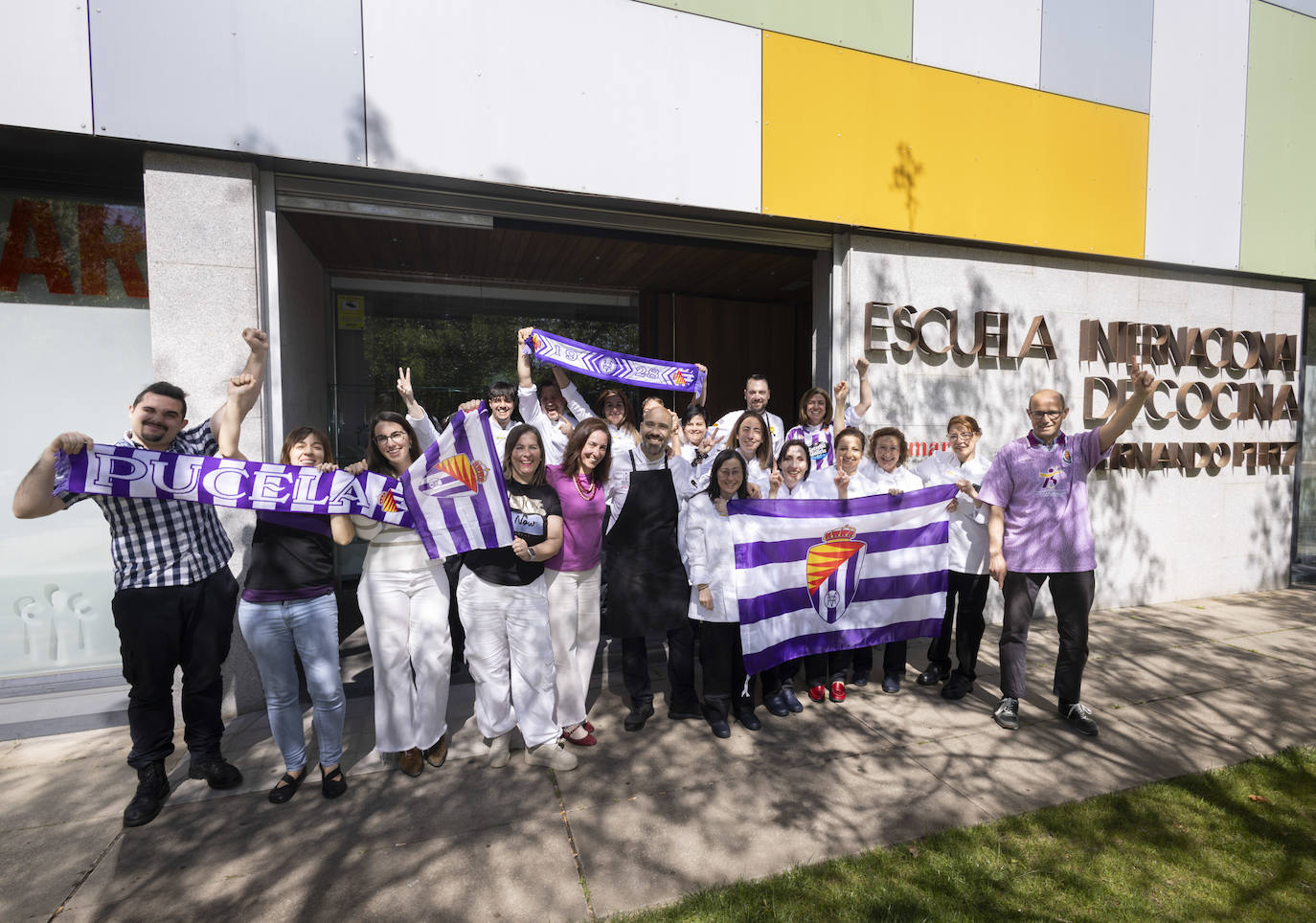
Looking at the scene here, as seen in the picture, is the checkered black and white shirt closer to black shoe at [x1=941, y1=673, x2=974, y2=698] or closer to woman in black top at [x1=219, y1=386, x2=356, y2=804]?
woman in black top at [x1=219, y1=386, x2=356, y2=804]

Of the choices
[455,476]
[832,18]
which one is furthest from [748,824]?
[832,18]

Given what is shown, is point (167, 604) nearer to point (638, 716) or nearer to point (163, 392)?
point (163, 392)

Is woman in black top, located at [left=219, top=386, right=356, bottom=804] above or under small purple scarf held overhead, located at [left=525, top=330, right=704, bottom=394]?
under

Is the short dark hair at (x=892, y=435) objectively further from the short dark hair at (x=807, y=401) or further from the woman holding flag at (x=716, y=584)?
the woman holding flag at (x=716, y=584)

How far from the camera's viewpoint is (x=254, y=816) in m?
3.29

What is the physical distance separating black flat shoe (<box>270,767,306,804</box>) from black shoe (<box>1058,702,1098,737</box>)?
4.73 meters

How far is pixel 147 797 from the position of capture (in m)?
3.34

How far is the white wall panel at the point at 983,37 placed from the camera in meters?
6.25

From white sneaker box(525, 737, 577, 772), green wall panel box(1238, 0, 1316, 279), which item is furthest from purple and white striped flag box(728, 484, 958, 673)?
green wall panel box(1238, 0, 1316, 279)

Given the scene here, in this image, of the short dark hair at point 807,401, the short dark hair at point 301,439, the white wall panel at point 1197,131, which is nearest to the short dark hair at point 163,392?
the short dark hair at point 301,439

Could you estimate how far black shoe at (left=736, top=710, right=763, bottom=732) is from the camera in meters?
4.14

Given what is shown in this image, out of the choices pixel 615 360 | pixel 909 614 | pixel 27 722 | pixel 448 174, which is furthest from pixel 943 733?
pixel 27 722

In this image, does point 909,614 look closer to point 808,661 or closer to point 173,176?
point 808,661

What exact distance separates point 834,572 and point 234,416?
385 centimetres
